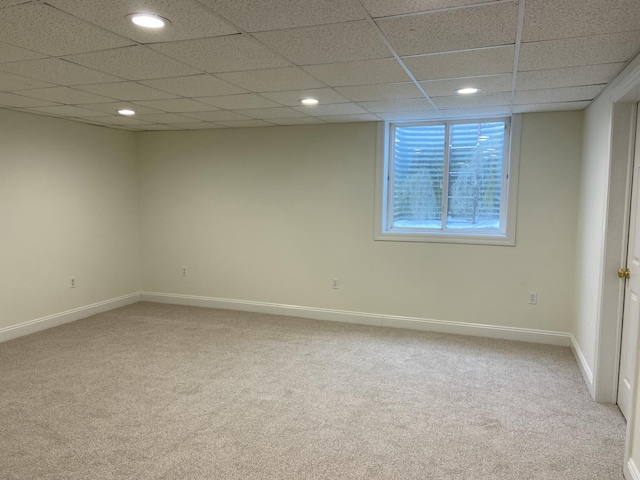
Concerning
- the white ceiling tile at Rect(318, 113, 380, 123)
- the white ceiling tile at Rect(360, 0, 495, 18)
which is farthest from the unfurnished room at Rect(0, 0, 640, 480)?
the white ceiling tile at Rect(318, 113, 380, 123)

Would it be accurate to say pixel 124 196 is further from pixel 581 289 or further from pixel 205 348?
pixel 581 289

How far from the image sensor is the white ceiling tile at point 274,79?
9.04ft

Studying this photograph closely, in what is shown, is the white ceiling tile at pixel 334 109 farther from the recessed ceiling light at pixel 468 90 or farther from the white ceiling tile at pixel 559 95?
the white ceiling tile at pixel 559 95

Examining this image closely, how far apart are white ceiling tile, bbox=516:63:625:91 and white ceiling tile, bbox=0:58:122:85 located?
2.74 metres

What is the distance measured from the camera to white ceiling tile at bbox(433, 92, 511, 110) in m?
3.49

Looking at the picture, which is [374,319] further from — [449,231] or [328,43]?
[328,43]

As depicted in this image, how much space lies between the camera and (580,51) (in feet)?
7.63

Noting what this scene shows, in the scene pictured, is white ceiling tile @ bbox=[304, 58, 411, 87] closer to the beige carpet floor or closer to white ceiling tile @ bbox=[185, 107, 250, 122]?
white ceiling tile @ bbox=[185, 107, 250, 122]

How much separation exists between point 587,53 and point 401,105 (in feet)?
5.48

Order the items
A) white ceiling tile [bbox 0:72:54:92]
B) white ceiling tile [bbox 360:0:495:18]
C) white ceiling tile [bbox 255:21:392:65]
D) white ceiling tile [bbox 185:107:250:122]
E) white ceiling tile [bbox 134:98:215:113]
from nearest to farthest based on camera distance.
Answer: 1. white ceiling tile [bbox 360:0:495:18]
2. white ceiling tile [bbox 255:21:392:65]
3. white ceiling tile [bbox 0:72:54:92]
4. white ceiling tile [bbox 134:98:215:113]
5. white ceiling tile [bbox 185:107:250:122]

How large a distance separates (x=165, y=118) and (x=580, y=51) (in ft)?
12.3

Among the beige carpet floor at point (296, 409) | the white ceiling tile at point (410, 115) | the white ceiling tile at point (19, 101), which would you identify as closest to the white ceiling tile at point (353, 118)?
the white ceiling tile at point (410, 115)

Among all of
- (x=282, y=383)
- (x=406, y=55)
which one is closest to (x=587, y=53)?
(x=406, y=55)

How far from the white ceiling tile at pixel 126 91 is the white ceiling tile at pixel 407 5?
1.97 metres
